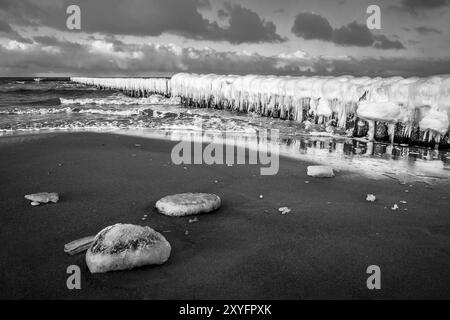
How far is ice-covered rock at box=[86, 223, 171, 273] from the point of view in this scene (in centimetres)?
290

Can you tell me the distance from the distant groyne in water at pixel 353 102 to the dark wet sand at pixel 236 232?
4.00 meters

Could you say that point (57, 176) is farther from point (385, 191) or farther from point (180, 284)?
point (385, 191)

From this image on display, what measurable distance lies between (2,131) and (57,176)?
20.7 feet

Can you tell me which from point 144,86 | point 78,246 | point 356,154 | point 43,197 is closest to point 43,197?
point 43,197

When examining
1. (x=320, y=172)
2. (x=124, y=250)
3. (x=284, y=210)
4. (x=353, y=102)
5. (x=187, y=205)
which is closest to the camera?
(x=124, y=250)

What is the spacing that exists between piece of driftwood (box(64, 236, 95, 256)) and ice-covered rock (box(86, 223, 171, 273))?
0.87 feet

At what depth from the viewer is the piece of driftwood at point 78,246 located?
324 cm

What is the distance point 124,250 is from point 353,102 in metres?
9.76

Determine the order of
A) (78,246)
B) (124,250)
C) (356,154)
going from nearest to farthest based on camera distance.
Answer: (124,250) < (78,246) < (356,154)

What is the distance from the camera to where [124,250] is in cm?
295

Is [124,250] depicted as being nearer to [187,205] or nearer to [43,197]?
[187,205]

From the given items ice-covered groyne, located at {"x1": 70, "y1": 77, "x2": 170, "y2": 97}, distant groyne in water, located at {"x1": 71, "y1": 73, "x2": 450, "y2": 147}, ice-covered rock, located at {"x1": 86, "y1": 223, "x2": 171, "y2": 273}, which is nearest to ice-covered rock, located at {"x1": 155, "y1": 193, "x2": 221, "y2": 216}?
ice-covered rock, located at {"x1": 86, "y1": 223, "x2": 171, "y2": 273}

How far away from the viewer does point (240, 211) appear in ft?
14.4

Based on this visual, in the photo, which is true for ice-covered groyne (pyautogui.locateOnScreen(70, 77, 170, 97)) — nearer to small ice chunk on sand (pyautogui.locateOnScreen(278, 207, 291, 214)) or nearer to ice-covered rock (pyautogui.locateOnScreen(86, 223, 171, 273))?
small ice chunk on sand (pyautogui.locateOnScreen(278, 207, 291, 214))
